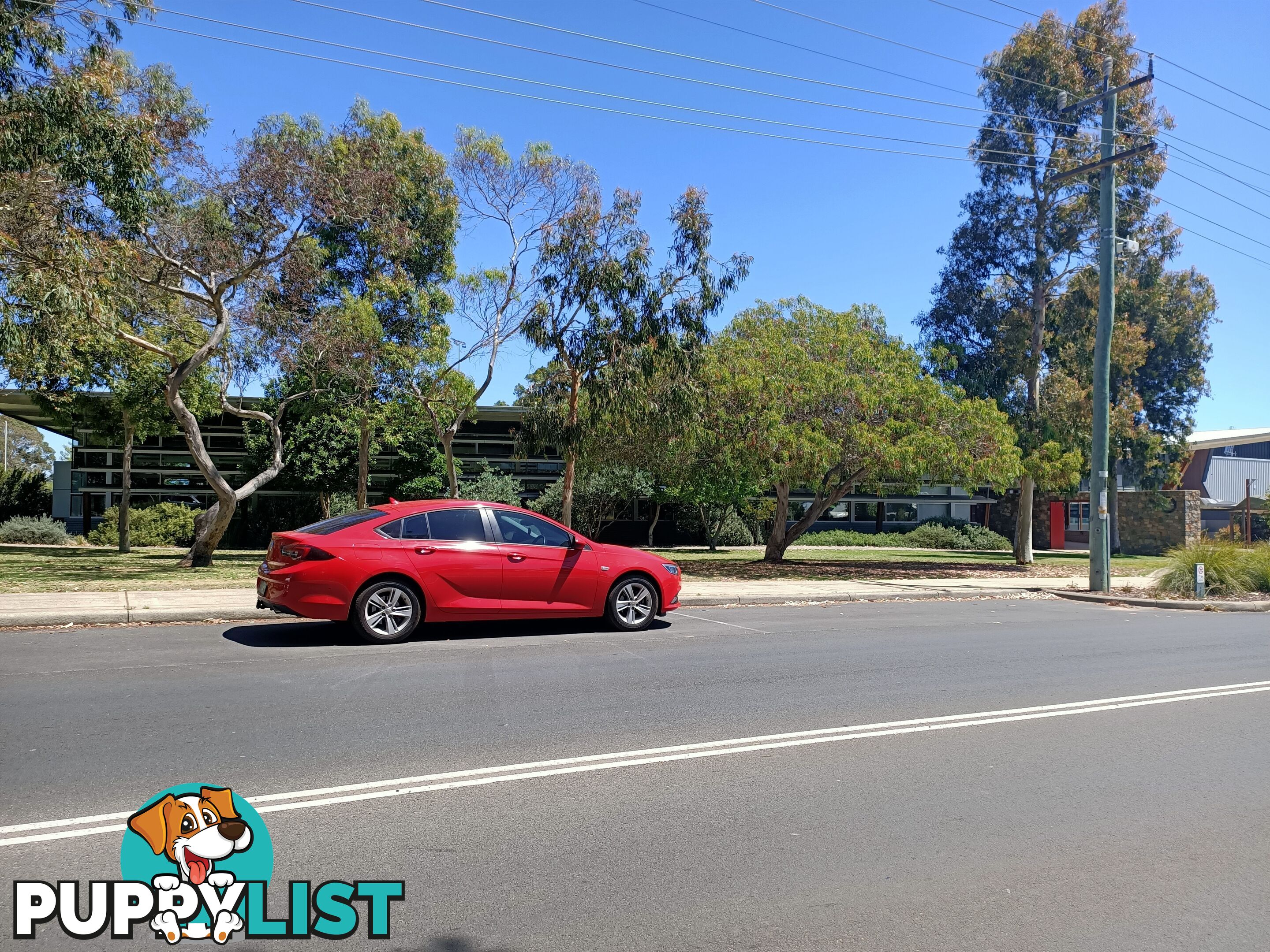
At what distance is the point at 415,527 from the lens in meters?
10.4

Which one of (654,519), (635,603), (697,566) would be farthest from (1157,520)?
(635,603)

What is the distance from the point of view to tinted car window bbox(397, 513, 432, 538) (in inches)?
408

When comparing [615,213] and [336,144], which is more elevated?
[336,144]

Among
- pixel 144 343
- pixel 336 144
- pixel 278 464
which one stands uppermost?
pixel 336 144

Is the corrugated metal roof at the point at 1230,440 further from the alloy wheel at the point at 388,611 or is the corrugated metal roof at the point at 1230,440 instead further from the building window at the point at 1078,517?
the alloy wheel at the point at 388,611

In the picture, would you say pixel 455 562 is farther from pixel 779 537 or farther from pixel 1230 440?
pixel 1230 440

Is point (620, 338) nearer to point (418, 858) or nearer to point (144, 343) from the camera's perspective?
point (144, 343)

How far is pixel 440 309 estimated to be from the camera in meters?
26.4

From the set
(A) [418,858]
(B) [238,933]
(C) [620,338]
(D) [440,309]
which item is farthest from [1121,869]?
(D) [440,309]

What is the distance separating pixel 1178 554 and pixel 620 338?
11854 mm

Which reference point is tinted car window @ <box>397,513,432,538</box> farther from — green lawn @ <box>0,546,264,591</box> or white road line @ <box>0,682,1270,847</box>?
green lawn @ <box>0,546,264,591</box>

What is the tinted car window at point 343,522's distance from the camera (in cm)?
1027

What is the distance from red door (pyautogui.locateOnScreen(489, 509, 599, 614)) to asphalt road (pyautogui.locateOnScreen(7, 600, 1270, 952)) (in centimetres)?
89

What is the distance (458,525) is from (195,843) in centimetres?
701
